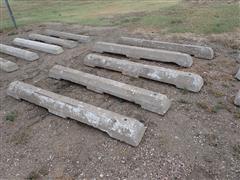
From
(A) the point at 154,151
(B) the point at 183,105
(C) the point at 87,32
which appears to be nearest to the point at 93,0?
(C) the point at 87,32

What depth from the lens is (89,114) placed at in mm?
4234

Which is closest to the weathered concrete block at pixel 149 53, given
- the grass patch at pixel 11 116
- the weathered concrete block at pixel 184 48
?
the weathered concrete block at pixel 184 48

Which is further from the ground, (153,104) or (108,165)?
(153,104)

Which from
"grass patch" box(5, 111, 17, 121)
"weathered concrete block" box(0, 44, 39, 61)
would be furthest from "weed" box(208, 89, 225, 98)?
"weathered concrete block" box(0, 44, 39, 61)

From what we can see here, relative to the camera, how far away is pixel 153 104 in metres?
4.42

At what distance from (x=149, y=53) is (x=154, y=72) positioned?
0.99 meters

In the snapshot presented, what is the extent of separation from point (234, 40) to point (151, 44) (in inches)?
94.4

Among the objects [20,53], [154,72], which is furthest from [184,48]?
[20,53]

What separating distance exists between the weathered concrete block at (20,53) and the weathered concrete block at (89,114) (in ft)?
Result: 7.36

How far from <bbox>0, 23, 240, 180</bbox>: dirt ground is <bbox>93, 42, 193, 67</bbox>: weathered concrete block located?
19cm

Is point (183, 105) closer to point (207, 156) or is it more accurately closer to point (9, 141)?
point (207, 156)

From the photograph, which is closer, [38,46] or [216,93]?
[216,93]

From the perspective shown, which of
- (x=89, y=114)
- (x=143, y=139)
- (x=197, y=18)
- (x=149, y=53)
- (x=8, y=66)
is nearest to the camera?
(x=143, y=139)

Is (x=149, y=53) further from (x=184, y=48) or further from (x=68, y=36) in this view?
(x=68, y=36)
